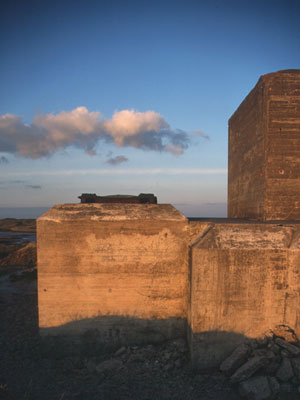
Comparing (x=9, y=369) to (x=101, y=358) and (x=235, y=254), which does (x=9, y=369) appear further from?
(x=235, y=254)

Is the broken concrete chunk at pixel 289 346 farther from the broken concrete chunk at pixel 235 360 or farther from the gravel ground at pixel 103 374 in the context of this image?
the gravel ground at pixel 103 374

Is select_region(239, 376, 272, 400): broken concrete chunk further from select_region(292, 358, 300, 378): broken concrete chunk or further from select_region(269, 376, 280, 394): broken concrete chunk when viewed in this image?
select_region(292, 358, 300, 378): broken concrete chunk

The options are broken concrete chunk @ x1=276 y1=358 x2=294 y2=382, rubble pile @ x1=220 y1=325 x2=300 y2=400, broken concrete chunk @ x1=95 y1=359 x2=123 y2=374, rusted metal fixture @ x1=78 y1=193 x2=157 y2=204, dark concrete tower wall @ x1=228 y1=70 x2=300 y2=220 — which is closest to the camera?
rubble pile @ x1=220 y1=325 x2=300 y2=400

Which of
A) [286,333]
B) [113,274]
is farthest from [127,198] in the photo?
[286,333]

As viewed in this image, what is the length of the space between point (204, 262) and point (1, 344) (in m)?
5.71

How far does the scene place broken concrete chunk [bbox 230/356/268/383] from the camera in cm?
428

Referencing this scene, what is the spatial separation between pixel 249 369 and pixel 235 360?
1.13 feet

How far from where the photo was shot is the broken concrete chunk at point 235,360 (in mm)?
4578

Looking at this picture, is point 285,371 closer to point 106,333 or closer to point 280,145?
point 106,333

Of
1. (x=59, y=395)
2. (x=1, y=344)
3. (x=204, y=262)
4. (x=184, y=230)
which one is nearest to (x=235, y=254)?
(x=204, y=262)

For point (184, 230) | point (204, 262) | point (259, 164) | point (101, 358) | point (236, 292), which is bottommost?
point (101, 358)

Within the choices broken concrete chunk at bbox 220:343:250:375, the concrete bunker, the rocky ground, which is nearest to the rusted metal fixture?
the concrete bunker

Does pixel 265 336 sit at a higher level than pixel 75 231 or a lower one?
lower

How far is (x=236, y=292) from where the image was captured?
494cm
